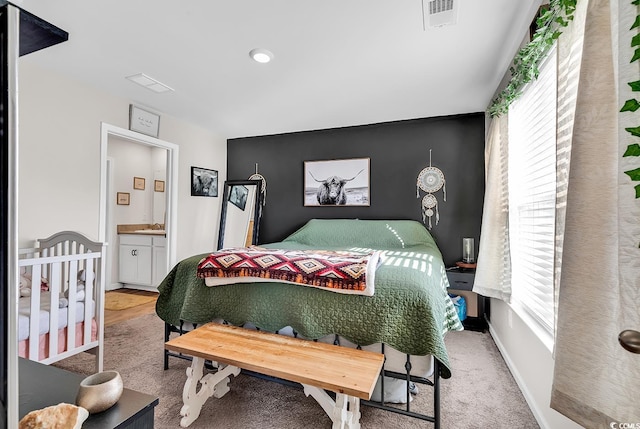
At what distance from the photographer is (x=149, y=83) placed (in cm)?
284

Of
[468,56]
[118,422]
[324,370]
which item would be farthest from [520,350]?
[118,422]

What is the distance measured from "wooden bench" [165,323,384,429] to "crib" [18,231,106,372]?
86 centimetres

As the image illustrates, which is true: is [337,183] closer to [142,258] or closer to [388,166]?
[388,166]

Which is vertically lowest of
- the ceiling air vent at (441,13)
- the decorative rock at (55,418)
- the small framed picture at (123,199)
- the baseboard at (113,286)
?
the baseboard at (113,286)

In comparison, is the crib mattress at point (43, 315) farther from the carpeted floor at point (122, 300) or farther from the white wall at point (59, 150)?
the carpeted floor at point (122, 300)

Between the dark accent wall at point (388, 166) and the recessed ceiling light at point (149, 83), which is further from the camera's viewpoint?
the dark accent wall at point (388, 166)

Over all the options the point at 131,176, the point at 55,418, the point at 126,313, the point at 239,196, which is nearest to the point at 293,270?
the point at 55,418

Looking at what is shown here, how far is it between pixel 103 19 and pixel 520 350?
332 centimetres

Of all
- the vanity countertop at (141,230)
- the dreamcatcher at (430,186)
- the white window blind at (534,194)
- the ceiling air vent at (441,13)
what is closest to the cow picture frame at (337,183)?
the dreamcatcher at (430,186)

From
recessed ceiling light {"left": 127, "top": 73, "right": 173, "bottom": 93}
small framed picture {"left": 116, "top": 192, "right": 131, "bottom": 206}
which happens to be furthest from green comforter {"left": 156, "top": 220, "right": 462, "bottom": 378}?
small framed picture {"left": 116, "top": 192, "right": 131, "bottom": 206}

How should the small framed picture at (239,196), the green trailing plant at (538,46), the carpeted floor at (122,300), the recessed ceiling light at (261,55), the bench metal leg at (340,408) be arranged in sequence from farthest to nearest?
1. the small framed picture at (239,196)
2. the carpeted floor at (122,300)
3. the recessed ceiling light at (261,55)
4. the bench metal leg at (340,408)
5. the green trailing plant at (538,46)

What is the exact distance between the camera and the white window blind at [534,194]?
5.70 feet

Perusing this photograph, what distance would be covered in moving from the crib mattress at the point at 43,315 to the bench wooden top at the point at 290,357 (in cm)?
87

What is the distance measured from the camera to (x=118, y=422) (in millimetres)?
667
